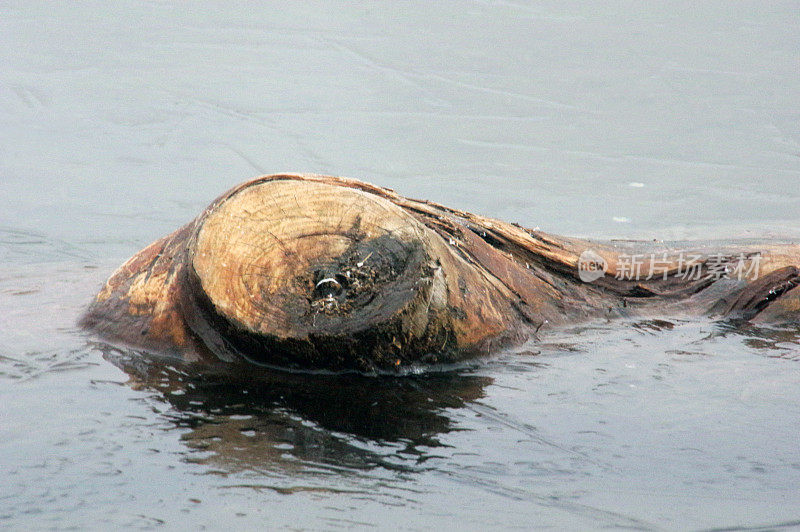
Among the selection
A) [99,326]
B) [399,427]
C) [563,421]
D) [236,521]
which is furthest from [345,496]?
[99,326]

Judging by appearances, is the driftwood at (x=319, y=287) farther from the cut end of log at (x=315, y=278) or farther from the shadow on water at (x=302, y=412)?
the shadow on water at (x=302, y=412)

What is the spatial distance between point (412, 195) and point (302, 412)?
3.93 metres

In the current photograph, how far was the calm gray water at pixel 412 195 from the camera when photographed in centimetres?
270

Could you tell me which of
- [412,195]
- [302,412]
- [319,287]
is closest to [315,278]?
[319,287]

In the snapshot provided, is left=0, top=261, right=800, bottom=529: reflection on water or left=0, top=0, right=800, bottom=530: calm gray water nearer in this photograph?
left=0, top=261, right=800, bottom=529: reflection on water

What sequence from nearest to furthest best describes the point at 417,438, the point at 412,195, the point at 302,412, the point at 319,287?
1. the point at 417,438
2. the point at 302,412
3. the point at 319,287
4. the point at 412,195

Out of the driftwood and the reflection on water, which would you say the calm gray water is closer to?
the reflection on water

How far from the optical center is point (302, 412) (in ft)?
10.8

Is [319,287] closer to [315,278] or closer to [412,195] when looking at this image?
[315,278]

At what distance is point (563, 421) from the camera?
3277 millimetres

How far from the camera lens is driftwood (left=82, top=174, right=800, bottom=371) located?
3.57 meters

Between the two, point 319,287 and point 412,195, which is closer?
point 319,287

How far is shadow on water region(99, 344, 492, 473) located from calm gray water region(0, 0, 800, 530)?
12 mm

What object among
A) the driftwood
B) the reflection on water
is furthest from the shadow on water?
the driftwood
